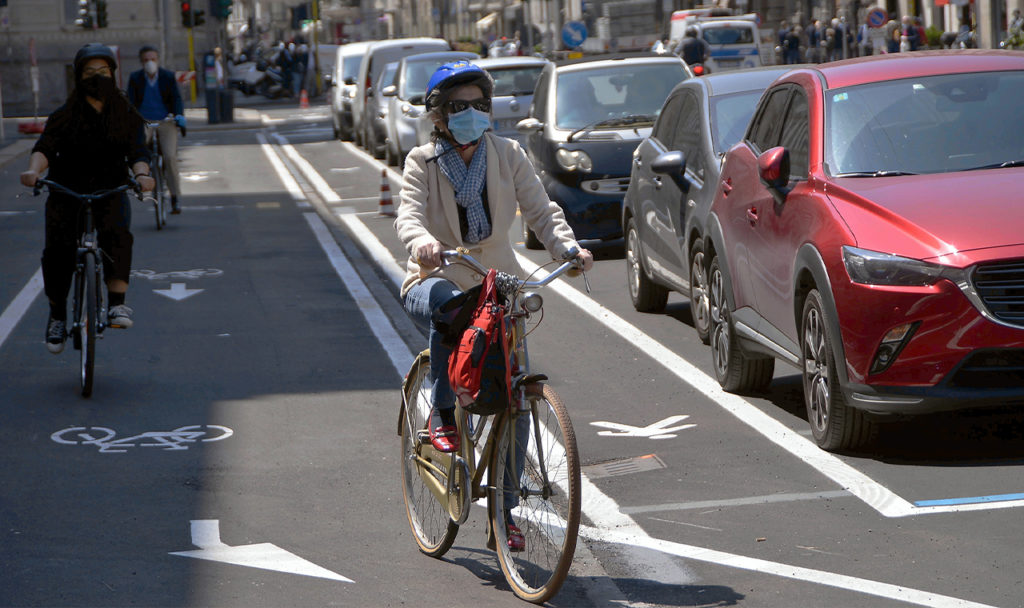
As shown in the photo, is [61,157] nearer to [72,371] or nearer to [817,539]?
[72,371]

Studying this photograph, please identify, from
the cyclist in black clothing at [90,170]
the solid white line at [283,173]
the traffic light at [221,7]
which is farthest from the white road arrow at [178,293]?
the traffic light at [221,7]

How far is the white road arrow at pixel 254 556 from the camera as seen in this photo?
591cm

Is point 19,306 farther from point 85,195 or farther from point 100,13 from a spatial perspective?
point 100,13

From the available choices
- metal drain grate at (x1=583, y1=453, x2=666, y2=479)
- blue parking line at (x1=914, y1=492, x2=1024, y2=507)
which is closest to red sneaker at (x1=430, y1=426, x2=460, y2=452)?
metal drain grate at (x1=583, y1=453, x2=666, y2=479)

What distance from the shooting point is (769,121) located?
29.3ft

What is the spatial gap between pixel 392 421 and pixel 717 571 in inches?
123

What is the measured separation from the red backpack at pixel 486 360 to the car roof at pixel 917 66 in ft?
11.0

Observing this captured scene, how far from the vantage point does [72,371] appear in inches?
402

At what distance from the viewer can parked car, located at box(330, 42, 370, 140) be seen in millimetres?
36344

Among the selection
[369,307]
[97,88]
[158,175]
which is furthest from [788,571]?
[158,175]

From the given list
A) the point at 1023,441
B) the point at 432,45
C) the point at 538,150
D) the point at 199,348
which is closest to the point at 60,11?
the point at 432,45

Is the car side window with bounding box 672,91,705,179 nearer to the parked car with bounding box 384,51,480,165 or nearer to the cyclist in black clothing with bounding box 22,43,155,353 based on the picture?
the cyclist in black clothing with bounding box 22,43,155,353

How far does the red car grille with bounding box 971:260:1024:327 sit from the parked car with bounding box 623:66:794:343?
3.06m

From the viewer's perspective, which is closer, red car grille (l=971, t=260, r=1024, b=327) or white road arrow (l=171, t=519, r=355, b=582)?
white road arrow (l=171, t=519, r=355, b=582)
